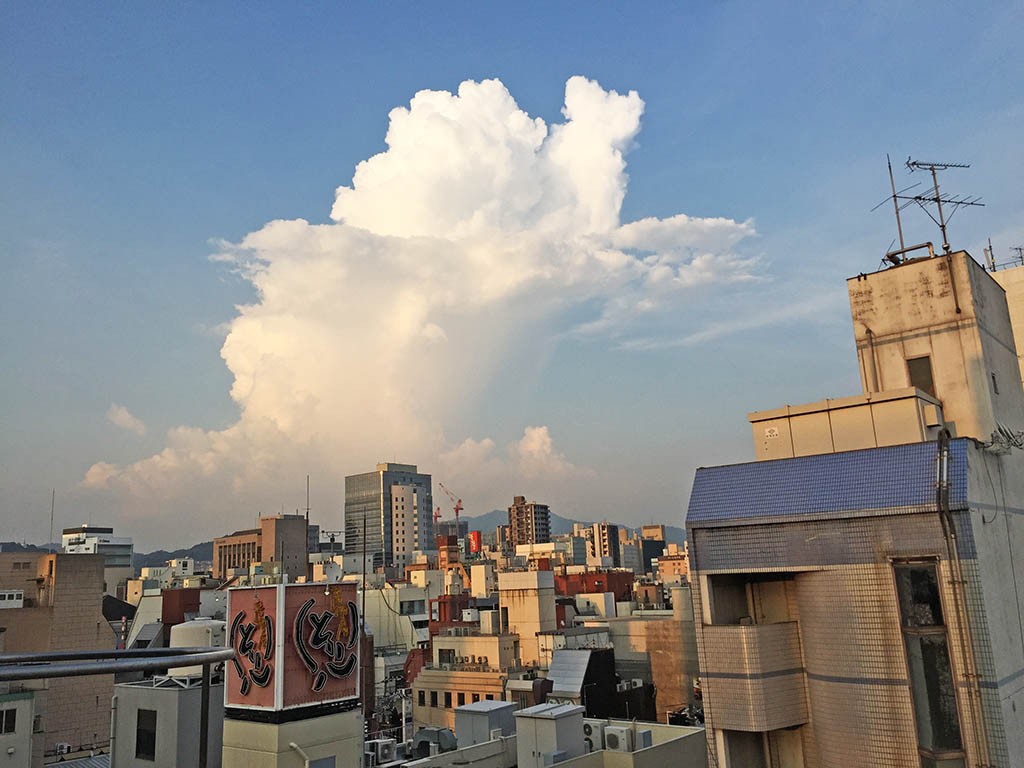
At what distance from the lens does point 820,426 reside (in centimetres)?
3123

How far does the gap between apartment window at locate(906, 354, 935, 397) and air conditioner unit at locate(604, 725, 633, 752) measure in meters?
21.9

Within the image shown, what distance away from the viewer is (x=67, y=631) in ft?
242

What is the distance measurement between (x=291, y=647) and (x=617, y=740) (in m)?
16.7

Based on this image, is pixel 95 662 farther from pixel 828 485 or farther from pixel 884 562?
pixel 828 485

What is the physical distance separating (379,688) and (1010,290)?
217 feet

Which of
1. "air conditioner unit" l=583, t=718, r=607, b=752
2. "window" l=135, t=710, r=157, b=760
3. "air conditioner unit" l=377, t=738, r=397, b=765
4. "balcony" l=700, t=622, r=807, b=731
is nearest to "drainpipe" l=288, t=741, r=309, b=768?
"air conditioner unit" l=377, t=738, r=397, b=765

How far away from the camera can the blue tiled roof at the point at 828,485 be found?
2584 centimetres

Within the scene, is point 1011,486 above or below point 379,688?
above

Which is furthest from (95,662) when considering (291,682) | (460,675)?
(460,675)

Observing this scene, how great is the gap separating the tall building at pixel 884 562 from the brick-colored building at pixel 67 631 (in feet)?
197

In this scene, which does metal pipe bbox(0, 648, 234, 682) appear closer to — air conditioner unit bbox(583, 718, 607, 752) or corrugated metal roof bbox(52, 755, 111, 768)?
air conditioner unit bbox(583, 718, 607, 752)

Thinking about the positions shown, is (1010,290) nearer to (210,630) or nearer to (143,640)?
(210,630)

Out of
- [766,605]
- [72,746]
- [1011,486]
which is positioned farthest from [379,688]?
[1011,486]

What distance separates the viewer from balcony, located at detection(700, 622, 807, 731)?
2738 cm
